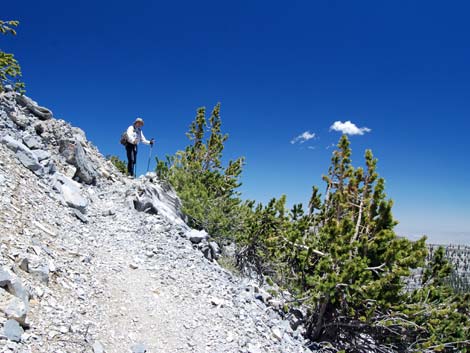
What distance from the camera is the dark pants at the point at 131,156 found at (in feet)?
46.4

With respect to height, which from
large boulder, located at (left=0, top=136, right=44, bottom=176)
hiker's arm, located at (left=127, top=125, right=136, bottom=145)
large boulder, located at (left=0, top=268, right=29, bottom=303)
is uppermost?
hiker's arm, located at (left=127, top=125, right=136, bottom=145)

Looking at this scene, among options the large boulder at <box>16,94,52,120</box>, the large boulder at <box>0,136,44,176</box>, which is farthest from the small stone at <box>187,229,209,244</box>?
the large boulder at <box>16,94,52,120</box>

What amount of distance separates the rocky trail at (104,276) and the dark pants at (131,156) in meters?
3.21

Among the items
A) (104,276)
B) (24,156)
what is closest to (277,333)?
(104,276)

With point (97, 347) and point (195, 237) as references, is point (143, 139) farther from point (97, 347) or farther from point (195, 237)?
point (97, 347)

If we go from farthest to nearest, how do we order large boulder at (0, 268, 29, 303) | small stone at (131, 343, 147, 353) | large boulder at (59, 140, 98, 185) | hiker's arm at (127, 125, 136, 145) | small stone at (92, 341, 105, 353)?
1. hiker's arm at (127, 125, 136, 145)
2. large boulder at (59, 140, 98, 185)
3. small stone at (131, 343, 147, 353)
4. small stone at (92, 341, 105, 353)
5. large boulder at (0, 268, 29, 303)

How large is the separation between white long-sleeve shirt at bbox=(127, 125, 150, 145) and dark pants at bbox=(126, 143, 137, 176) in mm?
286

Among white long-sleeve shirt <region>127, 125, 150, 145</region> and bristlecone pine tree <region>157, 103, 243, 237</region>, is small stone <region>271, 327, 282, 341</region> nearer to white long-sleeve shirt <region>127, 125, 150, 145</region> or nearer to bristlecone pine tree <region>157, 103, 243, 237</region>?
bristlecone pine tree <region>157, 103, 243, 237</region>

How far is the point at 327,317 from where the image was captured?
8.59 m

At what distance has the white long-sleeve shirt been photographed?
1369 cm

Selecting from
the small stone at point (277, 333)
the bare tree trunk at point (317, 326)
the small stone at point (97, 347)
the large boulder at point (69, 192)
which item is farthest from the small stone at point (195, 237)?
the small stone at point (97, 347)

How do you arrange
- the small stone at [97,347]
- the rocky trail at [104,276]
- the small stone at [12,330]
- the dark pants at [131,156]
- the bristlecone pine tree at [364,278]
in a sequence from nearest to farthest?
the small stone at [12,330], the small stone at [97,347], the rocky trail at [104,276], the bristlecone pine tree at [364,278], the dark pants at [131,156]

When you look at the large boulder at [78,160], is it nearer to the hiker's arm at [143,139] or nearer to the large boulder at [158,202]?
the large boulder at [158,202]

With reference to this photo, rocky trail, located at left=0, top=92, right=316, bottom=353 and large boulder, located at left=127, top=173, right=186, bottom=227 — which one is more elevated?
large boulder, located at left=127, top=173, right=186, bottom=227
